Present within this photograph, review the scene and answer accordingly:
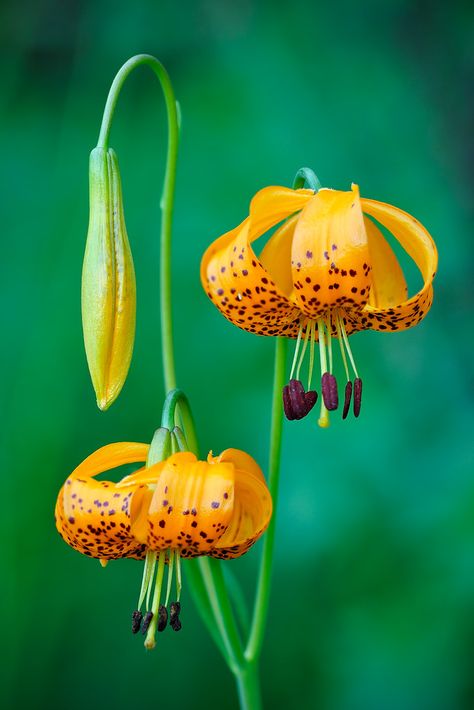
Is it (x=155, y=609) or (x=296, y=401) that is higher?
(x=296, y=401)

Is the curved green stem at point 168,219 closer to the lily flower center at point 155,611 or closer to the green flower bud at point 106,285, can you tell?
the green flower bud at point 106,285

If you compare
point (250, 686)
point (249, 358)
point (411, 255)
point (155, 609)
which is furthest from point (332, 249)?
point (249, 358)

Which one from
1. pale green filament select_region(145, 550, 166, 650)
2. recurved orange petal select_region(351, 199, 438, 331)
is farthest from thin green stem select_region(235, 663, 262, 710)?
recurved orange petal select_region(351, 199, 438, 331)

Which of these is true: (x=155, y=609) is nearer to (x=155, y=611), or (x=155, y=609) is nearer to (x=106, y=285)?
(x=155, y=611)

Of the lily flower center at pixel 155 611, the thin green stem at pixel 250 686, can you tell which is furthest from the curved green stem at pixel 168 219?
the thin green stem at pixel 250 686

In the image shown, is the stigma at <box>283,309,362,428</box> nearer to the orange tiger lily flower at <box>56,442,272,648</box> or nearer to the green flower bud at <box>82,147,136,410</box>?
the orange tiger lily flower at <box>56,442,272,648</box>

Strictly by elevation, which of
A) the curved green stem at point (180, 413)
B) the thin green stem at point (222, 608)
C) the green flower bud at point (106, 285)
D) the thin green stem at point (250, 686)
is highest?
the green flower bud at point (106, 285)
